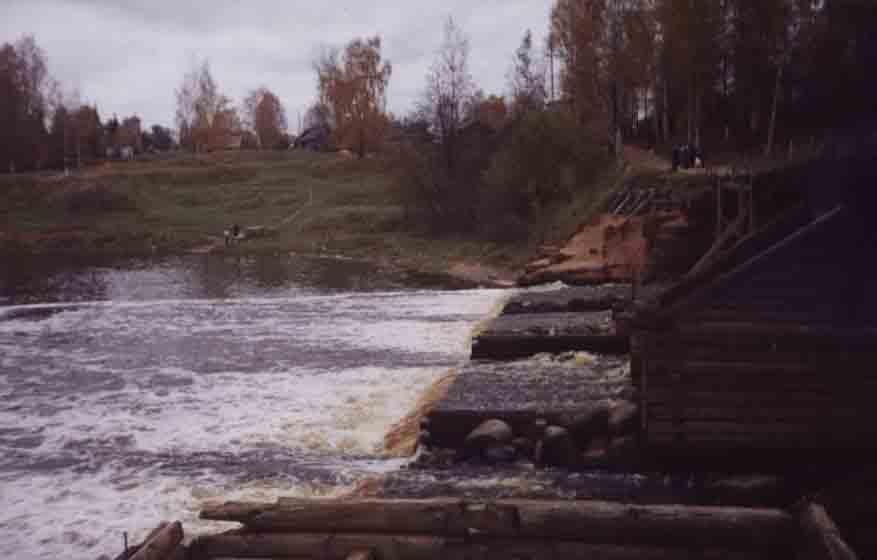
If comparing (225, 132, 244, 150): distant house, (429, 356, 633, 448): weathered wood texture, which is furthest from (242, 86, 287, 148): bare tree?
(429, 356, 633, 448): weathered wood texture

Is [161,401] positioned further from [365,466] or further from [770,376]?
[770,376]

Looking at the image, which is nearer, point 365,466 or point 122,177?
point 365,466

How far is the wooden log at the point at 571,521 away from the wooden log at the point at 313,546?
0.40ft

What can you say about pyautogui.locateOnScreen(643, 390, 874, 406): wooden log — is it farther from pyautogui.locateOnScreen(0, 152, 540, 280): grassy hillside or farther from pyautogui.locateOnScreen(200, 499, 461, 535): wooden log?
pyautogui.locateOnScreen(0, 152, 540, 280): grassy hillside

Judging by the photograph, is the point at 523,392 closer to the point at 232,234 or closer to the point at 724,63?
the point at 724,63

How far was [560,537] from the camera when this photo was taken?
6973 millimetres

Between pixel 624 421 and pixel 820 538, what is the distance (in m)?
4.42

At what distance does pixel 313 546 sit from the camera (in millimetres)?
6988

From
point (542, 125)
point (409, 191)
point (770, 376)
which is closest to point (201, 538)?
point (770, 376)

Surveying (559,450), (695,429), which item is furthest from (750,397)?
(559,450)

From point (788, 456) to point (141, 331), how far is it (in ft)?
67.0

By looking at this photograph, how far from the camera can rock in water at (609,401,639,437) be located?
1065 centimetres

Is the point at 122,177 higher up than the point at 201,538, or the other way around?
the point at 122,177

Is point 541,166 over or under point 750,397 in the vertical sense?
over
